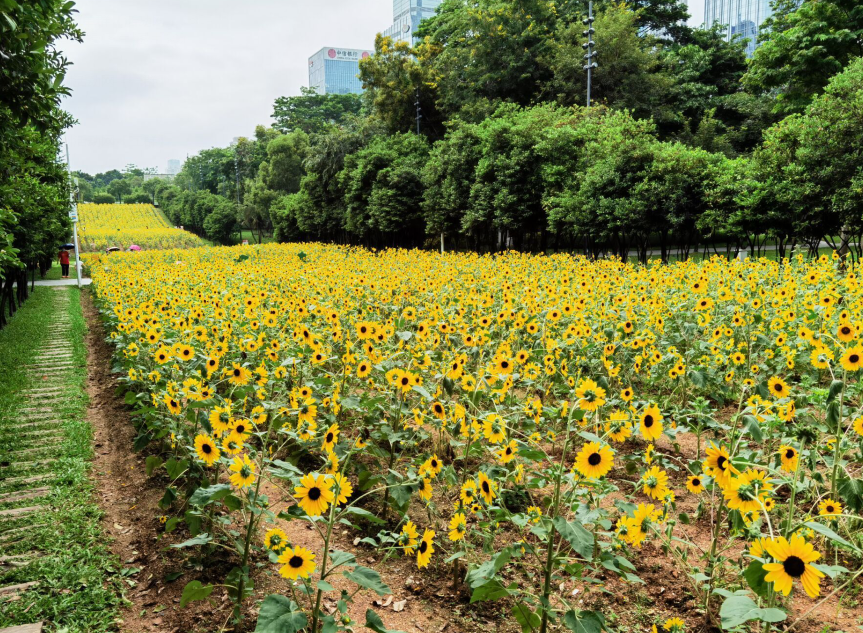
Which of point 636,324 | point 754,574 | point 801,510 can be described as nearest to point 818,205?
point 636,324

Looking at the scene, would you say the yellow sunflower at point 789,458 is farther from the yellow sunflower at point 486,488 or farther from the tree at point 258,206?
the tree at point 258,206

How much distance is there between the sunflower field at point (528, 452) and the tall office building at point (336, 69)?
164m

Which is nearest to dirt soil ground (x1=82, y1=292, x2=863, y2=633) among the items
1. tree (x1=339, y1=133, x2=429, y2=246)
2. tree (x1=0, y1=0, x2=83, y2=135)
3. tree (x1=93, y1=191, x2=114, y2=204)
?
tree (x1=0, y1=0, x2=83, y2=135)

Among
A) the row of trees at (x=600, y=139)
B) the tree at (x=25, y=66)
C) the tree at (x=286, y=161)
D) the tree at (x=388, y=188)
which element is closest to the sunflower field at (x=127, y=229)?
the tree at (x=286, y=161)

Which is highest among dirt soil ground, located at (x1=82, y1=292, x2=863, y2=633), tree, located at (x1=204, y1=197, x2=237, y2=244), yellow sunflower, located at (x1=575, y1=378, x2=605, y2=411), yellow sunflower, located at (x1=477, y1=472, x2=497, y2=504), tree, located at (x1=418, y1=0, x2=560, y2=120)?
tree, located at (x1=418, y1=0, x2=560, y2=120)

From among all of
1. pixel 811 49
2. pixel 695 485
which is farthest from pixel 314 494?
pixel 811 49

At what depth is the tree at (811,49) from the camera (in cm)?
1720

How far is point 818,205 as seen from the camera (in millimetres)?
10609

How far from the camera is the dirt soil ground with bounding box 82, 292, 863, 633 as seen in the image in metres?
2.29

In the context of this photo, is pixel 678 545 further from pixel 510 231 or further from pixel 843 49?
pixel 843 49

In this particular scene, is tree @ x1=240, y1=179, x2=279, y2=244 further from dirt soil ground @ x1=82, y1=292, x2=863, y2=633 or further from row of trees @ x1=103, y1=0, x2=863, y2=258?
dirt soil ground @ x1=82, y1=292, x2=863, y2=633

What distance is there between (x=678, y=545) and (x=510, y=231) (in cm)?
1732

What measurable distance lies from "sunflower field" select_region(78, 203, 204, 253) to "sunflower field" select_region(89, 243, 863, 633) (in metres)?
41.2

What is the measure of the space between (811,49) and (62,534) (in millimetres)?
21471
